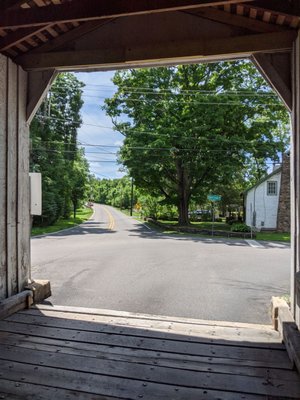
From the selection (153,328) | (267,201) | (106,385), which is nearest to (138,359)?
(106,385)

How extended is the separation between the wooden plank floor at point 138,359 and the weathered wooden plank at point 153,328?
10 millimetres

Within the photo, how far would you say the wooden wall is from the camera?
12.5 feet

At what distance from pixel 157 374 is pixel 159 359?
25 cm

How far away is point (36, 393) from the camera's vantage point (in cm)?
232

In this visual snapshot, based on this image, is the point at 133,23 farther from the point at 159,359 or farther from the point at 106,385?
the point at 106,385

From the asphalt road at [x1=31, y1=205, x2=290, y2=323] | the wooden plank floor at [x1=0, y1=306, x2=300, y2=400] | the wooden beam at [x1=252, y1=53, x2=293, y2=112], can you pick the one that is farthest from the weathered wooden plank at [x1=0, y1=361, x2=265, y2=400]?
the wooden beam at [x1=252, y1=53, x2=293, y2=112]

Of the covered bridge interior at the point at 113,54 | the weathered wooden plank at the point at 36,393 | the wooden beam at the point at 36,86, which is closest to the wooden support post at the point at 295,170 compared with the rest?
the covered bridge interior at the point at 113,54

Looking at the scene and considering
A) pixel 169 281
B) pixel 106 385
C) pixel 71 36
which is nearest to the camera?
pixel 106 385

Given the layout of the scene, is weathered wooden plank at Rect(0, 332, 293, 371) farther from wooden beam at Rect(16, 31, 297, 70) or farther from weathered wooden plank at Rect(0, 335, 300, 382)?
wooden beam at Rect(16, 31, 297, 70)

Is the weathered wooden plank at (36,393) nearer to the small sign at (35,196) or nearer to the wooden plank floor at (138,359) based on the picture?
the wooden plank floor at (138,359)

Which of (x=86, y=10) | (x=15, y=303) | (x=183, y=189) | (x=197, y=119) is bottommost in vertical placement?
(x=15, y=303)

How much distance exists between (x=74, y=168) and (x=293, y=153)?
24.5 meters

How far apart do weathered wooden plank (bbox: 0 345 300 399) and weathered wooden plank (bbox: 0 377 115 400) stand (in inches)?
9.9

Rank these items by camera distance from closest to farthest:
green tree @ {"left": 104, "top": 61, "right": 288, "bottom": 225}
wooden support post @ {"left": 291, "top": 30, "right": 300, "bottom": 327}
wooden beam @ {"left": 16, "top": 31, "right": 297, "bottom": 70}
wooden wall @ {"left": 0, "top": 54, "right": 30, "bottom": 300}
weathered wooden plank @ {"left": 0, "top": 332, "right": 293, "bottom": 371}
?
weathered wooden plank @ {"left": 0, "top": 332, "right": 293, "bottom": 371}, wooden support post @ {"left": 291, "top": 30, "right": 300, "bottom": 327}, wooden beam @ {"left": 16, "top": 31, "right": 297, "bottom": 70}, wooden wall @ {"left": 0, "top": 54, "right": 30, "bottom": 300}, green tree @ {"left": 104, "top": 61, "right": 288, "bottom": 225}
